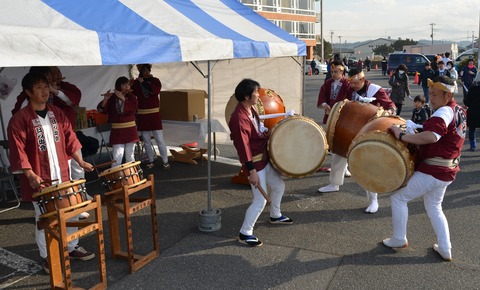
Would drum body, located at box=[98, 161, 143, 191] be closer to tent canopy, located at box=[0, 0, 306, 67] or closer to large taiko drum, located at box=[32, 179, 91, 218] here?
large taiko drum, located at box=[32, 179, 91, 218]

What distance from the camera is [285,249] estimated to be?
3.99m

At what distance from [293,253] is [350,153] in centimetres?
Answer: 103

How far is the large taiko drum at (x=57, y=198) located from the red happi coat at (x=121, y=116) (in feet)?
9.09

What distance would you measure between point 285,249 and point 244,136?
111cm

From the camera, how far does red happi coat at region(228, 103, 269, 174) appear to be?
12.4 feet

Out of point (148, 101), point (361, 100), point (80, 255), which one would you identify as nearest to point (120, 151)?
point (148, 101)

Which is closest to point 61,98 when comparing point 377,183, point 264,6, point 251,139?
point 251,139

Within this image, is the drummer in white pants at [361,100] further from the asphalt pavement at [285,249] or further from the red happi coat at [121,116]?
the red happi coat at [121,116]

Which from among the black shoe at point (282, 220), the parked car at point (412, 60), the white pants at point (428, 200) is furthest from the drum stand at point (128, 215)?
the parked car at point (412, 60)

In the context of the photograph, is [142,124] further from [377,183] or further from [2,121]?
[377,183]

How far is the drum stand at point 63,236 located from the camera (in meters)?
2.85

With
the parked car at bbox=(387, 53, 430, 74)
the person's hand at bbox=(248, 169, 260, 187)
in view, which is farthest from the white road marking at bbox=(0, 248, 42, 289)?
the parked car at bbox=(387, 53, 430, 74)

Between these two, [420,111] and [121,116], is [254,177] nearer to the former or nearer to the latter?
[121,116]

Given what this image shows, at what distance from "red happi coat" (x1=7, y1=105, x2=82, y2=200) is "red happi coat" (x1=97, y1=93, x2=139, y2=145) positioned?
7.10 ft
